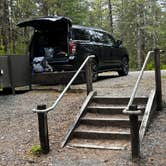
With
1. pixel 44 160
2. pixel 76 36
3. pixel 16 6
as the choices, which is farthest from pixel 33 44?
pixel 16 6

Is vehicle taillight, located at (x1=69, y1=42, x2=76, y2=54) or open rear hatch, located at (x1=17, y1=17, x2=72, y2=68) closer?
vehicle taillight, located at (x1=69, y1=42, x2=76, y2=54)

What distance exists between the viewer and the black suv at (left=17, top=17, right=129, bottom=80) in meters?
11.2

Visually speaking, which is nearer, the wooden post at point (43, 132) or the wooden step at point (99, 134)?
the wooden post at point (43, 132)

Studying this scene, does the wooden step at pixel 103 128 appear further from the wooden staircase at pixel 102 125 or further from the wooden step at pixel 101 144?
the wooden step at pixel 101 144

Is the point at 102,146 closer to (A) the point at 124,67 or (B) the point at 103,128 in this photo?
(B) the point at 103,128

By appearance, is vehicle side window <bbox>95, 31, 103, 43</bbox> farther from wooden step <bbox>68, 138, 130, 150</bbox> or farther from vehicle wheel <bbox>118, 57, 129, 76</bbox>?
wooden step <bbox>68, 138, 130, 150</bbox>

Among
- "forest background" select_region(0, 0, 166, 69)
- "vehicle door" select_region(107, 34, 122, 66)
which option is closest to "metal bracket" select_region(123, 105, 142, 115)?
"vehicle door" select_region(107, 34, 122, 66)

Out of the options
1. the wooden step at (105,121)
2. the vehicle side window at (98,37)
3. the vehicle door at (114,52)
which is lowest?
the wooden step at (105,121)

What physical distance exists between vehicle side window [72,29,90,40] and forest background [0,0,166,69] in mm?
9639

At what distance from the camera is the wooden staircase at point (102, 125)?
6.69 metres

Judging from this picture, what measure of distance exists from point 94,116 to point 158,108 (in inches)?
57.4

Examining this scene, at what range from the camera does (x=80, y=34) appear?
11.6 metres

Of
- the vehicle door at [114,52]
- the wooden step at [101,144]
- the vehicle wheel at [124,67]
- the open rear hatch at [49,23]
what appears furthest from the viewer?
the vehicle wheel at [124,67]

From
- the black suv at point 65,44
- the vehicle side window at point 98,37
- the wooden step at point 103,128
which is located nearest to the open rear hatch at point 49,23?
the black suv at point 65,44
